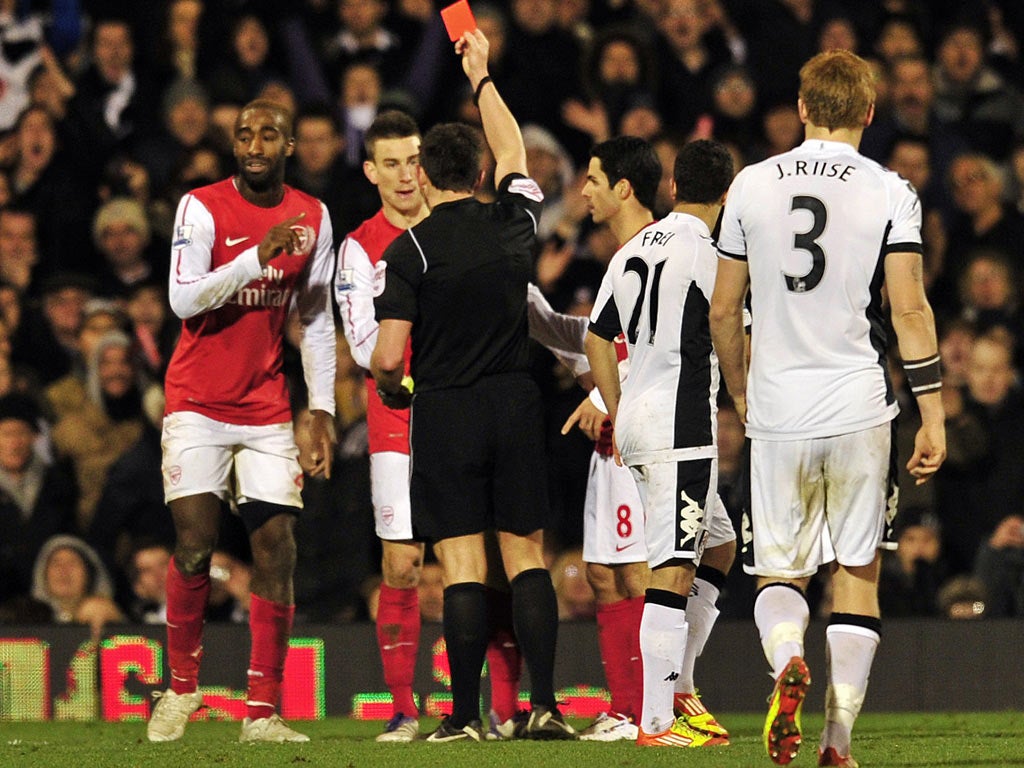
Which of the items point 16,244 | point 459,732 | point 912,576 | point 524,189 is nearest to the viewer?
point 459,732

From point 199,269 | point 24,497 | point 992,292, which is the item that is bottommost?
point 24,497

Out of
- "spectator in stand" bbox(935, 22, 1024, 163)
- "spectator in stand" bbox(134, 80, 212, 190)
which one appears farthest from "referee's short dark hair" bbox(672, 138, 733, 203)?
"spectator in stand" bbox(935, 22, 1024, 163)

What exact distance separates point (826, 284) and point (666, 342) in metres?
1.20

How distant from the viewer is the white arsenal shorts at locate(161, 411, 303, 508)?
7309mm

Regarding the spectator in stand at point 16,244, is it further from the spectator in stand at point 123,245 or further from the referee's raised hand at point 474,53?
the referee's raised hand at point 474,53

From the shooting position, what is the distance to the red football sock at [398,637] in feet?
24.8

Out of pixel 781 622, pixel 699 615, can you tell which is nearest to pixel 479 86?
pixel 699 615

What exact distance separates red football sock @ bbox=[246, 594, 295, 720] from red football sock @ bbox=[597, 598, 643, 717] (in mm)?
1293

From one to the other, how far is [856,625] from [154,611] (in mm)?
5738

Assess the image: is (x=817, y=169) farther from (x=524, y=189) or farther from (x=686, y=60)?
(x=686, y=60)

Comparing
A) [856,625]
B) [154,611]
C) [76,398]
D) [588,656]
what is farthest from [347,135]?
[856,625]

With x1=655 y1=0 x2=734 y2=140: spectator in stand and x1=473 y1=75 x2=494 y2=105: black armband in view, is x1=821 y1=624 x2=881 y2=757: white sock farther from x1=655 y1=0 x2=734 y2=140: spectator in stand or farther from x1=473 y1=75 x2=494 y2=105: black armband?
x1=655 y1=0 x2=734 y2=140: spectator in stand

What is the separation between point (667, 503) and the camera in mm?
6371

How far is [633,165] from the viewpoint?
693cm
